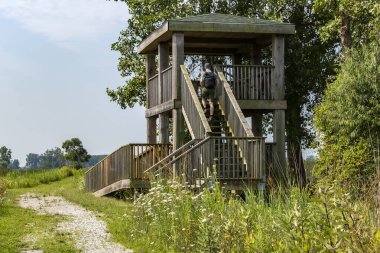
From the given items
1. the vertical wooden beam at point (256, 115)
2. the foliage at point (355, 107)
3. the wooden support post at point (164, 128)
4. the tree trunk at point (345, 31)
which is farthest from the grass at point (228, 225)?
the tree trunk at point (345, 31)

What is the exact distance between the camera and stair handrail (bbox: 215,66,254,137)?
16406 mm

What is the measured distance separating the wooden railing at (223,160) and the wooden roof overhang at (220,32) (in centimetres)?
377

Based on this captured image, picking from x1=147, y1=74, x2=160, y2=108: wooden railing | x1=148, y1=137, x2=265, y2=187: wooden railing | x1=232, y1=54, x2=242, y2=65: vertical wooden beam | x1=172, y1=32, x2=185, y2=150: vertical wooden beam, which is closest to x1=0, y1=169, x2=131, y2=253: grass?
x1=148, y1=137, x2=265, y2=187: wooden railing

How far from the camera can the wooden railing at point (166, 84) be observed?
783 inches

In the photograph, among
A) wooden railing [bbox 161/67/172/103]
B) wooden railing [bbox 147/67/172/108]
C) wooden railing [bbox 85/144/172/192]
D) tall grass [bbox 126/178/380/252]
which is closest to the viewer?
tall grass [bbox 126/178/380/252]

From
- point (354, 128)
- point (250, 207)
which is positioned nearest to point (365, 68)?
point (354, 128)

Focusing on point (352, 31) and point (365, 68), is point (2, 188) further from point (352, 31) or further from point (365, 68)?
point (352, 31)

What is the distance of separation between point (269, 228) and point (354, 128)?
12.1 metres

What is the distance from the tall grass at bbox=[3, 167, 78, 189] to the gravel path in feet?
28.9

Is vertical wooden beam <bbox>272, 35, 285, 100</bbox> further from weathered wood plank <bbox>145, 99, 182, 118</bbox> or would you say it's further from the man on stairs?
weathered wood plank <bbox>145, 99, 182, 118</bbox>

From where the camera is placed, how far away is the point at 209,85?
723 inches

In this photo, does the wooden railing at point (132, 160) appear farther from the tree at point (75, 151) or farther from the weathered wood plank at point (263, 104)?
the tree at point (75, 151)

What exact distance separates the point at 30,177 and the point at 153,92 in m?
11.1

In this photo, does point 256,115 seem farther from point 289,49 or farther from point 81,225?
point 81,225
